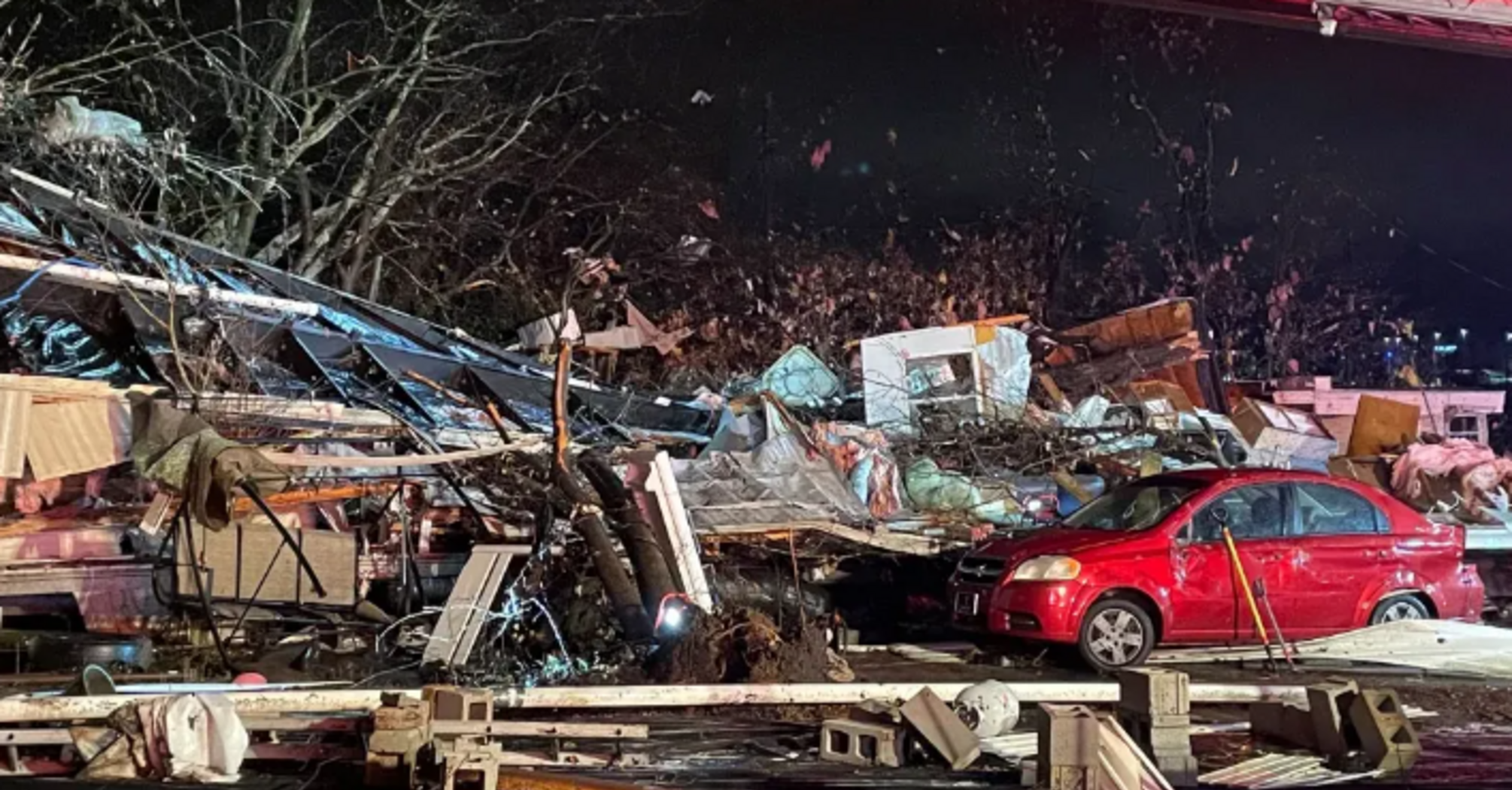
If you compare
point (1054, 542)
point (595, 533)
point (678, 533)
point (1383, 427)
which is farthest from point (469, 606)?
point (1383, 427)

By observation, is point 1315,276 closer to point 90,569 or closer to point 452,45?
point 452,45

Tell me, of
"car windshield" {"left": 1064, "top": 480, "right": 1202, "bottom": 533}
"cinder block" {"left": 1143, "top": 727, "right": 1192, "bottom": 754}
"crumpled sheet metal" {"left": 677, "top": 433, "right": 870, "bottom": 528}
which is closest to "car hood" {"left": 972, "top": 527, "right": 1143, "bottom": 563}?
"car windshield" {"left": 1064, "top": 480, "right": 1202, "bottom": 533}

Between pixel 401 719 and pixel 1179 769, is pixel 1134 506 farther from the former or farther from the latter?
pixel 401 719

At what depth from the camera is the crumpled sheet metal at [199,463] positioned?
347 inches

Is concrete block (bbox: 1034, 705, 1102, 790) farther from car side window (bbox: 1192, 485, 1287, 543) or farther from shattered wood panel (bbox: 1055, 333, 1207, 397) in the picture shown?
shattered wood panel (bbox: 1055, 333, 1207, 397)

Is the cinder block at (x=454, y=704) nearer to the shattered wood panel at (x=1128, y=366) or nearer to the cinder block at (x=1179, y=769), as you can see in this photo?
the cinder block at (x=1179, y=769)

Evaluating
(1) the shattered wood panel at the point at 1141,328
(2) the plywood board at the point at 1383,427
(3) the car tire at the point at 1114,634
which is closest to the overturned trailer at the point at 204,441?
(3) the car tire at the point at 1114,634

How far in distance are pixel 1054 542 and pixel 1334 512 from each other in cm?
266

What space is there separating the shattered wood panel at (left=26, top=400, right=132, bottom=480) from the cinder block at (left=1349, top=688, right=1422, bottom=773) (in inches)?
351

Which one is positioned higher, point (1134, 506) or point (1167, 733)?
point (1134, 506)

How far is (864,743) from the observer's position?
7.36 m

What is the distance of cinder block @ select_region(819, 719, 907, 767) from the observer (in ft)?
23.8

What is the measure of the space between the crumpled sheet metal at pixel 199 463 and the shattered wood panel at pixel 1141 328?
14470mm

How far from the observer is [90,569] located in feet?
35.5
